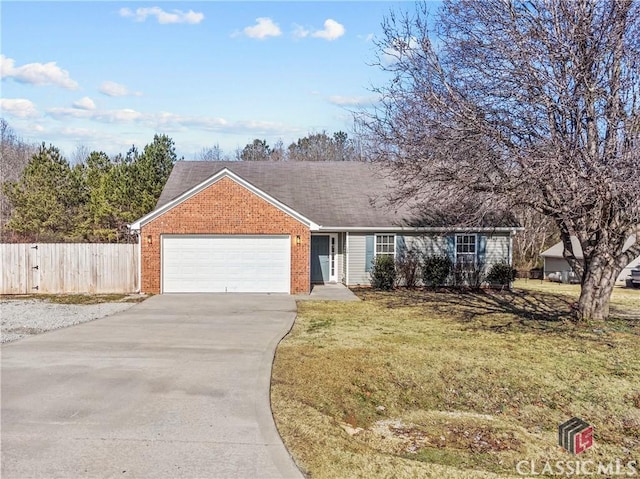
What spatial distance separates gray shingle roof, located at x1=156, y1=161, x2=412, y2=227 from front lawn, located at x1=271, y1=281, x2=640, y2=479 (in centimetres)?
780

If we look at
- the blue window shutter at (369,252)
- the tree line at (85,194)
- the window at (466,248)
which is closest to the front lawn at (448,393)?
the blue window shutter at (369,252)

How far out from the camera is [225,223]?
55.4 feet

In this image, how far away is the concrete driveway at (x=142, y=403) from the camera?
452 centimetres

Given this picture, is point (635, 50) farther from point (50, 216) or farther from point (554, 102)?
point (50, 216)

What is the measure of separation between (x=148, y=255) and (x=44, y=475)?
12978 mm

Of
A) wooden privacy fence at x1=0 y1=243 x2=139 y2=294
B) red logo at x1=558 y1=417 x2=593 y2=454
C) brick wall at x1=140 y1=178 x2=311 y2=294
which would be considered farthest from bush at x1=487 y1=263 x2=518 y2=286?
red logo at x1=558 y1=417 x2=593 y2=454

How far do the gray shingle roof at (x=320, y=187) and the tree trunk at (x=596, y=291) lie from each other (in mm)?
8167

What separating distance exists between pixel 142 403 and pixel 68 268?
12442mm

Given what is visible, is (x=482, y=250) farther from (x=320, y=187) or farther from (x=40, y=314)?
(x=40, y=314)

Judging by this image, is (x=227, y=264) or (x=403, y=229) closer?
(x=227, y=264)

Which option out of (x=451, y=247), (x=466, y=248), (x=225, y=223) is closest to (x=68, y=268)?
(x=225, y=223)

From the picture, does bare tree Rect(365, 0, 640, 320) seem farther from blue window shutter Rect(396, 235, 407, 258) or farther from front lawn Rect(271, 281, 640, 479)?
blue window shutter Rect(396, 235, 407, 258)

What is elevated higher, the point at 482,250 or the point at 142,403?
the point at 482,250

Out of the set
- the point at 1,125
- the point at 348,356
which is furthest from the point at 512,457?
the point at 1,125
